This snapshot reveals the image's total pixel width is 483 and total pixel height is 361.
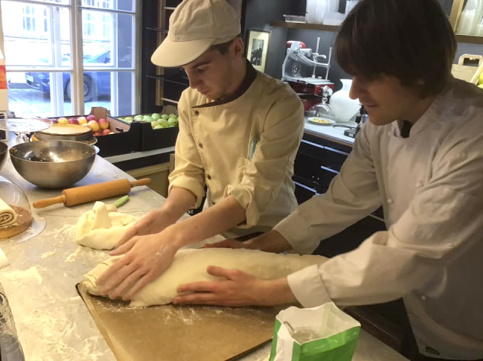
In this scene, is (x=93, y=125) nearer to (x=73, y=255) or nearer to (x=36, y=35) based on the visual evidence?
(x=36, y=35)

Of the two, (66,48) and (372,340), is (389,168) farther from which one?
(66,48)

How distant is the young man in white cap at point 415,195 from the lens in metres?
0.78

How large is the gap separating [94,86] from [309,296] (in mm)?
3237

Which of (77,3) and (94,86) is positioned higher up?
(77,3)

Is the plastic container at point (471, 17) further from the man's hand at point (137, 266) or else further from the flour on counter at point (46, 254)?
the flour on counter at point (46, 254)

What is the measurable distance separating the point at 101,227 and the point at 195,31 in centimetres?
62

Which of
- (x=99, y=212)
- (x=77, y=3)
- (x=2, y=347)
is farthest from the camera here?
(x=77, y=3)

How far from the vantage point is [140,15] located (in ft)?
11.8

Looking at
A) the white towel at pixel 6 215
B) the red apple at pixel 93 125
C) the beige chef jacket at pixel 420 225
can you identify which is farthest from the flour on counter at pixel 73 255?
the red apple at pixel 93 125

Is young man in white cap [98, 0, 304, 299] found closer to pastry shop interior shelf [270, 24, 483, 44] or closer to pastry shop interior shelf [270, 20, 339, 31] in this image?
pastry shop interior shelf [270, 24, 483, 44]

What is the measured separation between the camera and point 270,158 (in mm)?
1293

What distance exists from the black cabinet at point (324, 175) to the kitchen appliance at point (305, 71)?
0.56 meters

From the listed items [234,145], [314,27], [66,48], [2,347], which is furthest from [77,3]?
[2,347]

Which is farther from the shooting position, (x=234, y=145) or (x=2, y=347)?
(x=234, y=145)
